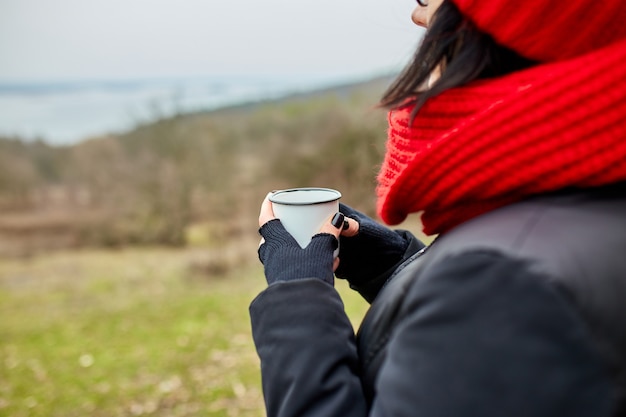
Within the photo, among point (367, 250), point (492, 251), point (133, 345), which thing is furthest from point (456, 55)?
point (133, 345)

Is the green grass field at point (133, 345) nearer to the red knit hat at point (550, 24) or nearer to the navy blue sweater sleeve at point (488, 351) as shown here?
the navy blue sweater sleeve at point (488, 351)

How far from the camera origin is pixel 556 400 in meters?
0.59

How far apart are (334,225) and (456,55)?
0.36 meters

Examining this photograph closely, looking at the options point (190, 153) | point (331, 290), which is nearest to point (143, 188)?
point (190, 153)

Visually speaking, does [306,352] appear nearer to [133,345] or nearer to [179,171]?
[133,345]

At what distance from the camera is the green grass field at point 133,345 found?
4.62 metres

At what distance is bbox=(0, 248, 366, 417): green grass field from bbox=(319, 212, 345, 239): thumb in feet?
11.6

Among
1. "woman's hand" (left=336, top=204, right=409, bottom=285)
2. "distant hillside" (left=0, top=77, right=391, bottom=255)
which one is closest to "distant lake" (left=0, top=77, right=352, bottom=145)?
"distant hillside" (left=0, top=77, right=391, bottom=255)

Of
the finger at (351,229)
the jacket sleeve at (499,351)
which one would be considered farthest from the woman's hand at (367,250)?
the jacket sleeve at (499,351)

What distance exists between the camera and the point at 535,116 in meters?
0.67

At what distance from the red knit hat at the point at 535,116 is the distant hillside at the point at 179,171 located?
1081 cm

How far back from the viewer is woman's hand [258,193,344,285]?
0.85 meters

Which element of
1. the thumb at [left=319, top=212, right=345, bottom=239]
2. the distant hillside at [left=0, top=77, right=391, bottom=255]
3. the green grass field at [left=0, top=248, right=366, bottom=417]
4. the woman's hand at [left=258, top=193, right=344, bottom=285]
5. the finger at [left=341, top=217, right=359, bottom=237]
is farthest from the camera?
the distant hillside at [left=0, top=77, right=391, bottom=255]

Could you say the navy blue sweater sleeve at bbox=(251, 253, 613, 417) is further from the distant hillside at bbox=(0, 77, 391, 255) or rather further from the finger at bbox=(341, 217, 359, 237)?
the distant hillside at bbox=(0, 77, 391, 255)
